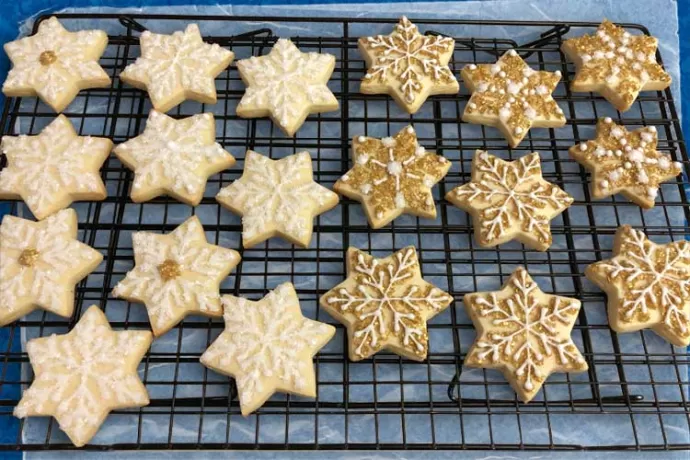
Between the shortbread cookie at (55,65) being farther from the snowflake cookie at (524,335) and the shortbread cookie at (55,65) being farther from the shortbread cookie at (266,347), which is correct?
the snowflake cookie at (524,335)

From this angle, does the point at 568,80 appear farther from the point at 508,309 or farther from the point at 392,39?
the point at 508,309

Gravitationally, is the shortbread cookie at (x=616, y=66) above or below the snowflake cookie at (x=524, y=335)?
above

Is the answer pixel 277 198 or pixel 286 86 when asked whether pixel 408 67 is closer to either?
pixel 286 86

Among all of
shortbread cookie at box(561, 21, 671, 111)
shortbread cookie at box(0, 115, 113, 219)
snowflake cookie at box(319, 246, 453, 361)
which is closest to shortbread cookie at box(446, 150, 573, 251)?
snowflake cookie at box(319, 246, 453, 361)

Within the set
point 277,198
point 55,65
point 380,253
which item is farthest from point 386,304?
point 55,65

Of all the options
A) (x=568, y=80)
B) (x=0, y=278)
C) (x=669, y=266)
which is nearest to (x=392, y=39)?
(x=568, y=80)

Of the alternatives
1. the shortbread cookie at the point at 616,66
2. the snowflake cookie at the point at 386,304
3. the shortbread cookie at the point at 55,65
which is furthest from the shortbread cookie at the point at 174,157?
the shortbread cookie at the point at 616,66
